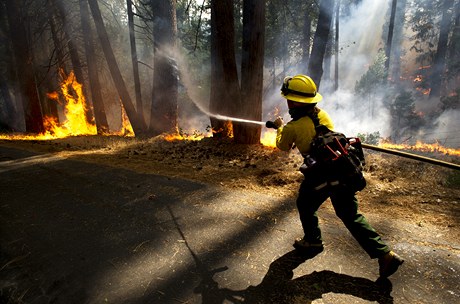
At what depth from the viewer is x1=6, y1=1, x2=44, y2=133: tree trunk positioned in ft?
46.4

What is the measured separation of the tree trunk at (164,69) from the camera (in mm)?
11758

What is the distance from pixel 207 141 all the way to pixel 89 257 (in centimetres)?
630

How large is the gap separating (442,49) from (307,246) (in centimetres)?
3471

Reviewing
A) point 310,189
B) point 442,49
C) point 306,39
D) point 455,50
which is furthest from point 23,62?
point 455,50

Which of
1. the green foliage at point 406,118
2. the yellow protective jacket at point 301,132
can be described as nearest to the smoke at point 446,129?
the green foliage at point 406,118

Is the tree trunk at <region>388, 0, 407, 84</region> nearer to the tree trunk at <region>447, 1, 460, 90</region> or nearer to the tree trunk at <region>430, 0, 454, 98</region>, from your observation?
the tree trunk at <region>447, 1, 460, 90</region>

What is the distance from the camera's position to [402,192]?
5102 mm

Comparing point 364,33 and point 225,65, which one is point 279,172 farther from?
point 364,33

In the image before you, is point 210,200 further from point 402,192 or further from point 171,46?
point 171,46

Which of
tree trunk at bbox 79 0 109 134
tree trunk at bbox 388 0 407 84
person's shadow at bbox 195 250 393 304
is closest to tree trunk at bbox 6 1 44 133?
tree trunk at bbox 79 0 109 134

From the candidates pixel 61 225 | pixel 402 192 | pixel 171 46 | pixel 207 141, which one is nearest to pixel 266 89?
pixel 171 46

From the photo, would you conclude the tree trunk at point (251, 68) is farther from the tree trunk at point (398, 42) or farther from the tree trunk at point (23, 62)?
the tree trunk at point (398, 42)

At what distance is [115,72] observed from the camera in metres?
13.0

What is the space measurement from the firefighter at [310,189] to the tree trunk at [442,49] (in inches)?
1312
